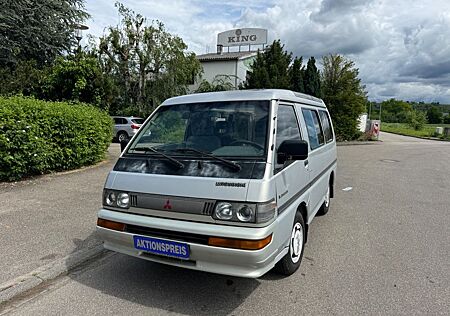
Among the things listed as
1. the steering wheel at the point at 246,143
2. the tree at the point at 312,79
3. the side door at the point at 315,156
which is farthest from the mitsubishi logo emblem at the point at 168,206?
the tree at the point at 312,79

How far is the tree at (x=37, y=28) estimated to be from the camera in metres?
14.9

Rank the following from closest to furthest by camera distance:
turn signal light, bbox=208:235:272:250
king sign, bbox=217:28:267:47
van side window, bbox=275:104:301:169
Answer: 1. turn signal light, bbox=208:235:272:250
2. van side window, bbox=275:104:301:169
3. king sign, bbox=217:28:267:47

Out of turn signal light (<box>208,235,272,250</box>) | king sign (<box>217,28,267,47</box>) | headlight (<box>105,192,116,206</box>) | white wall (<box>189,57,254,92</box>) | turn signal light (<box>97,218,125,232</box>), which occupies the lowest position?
turn signal light (<box>97,218,125,232</box>)

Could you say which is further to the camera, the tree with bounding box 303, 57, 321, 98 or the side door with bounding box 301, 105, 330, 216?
the tree with bounding box 303, 57, 321, 98

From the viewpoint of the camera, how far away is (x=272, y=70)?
21.2 meters

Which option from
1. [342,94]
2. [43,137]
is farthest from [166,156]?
[342,94]

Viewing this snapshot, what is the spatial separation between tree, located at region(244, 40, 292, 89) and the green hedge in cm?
1318

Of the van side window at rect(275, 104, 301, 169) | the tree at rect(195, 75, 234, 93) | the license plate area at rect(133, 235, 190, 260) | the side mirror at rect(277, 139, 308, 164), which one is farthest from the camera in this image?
the tree at rect(195, 75, 234, 93)

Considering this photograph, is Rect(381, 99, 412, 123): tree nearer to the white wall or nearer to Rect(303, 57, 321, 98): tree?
the white wall

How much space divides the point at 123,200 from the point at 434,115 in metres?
97.7

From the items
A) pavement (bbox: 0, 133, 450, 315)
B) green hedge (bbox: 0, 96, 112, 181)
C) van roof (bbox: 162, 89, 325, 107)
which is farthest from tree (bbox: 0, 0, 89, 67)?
van roof (bbox: 162, 89, 325, 107)

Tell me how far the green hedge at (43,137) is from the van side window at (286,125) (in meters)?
5.67

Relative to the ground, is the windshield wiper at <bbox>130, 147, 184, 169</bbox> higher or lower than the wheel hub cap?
higher

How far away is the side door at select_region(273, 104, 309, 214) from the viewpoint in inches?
122
